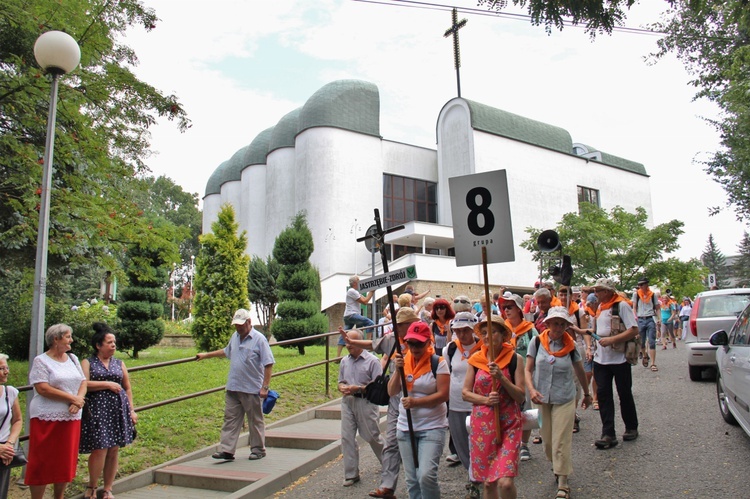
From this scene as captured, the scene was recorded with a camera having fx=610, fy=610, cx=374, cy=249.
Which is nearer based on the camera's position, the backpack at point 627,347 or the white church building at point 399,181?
the backpack at point 627,347

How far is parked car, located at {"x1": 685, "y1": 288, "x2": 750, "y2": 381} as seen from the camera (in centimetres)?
1098

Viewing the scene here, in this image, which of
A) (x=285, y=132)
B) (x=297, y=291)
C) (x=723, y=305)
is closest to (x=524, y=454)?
(x=723, y=305)

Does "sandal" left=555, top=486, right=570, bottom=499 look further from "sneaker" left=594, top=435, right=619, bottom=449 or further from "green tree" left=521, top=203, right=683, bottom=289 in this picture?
"green tree" left=521, top=203, right=683, bottom=289

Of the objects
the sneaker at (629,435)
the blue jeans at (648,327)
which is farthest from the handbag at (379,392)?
the blue jeans at (648,327)

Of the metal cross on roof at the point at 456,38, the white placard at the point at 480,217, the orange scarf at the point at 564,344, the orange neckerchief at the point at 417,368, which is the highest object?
the metal cross on roof at the point at 456,38

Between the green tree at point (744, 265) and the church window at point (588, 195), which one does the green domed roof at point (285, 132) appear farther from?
the green tree at point (744, 265)

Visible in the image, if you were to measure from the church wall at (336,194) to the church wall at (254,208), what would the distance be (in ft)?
23.4

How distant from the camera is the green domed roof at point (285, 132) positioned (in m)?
37.2

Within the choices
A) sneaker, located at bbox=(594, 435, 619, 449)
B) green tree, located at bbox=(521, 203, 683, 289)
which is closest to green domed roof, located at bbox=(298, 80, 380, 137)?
green tree, located at bbox=(521, 203, 683, 289)

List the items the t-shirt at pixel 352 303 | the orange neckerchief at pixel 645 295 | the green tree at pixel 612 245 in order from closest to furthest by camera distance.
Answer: the orange neckerchief at pixel 645 295 → the t-shirt at pixel 352 303 → the green tree at pixel 612 245

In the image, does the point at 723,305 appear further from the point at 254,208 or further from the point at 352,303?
the point at 254,208

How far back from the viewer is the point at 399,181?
3553cm

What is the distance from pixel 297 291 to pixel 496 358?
51.1ft

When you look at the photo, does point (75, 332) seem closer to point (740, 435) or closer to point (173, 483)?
point (173, 483)
